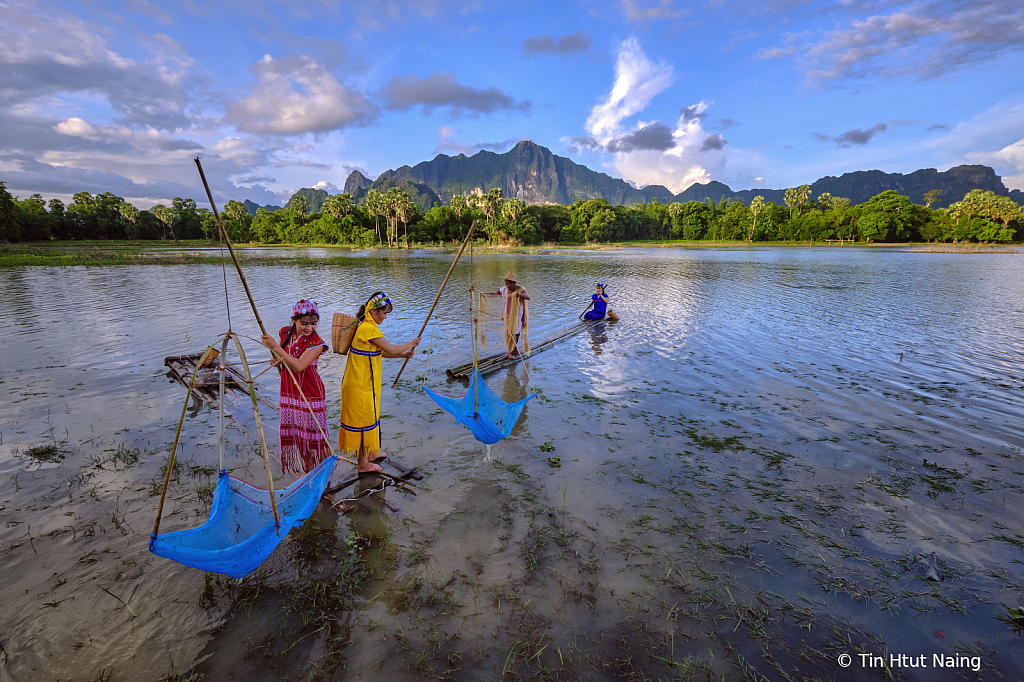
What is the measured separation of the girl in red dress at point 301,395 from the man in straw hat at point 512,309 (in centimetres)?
540

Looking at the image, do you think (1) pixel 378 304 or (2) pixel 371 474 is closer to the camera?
(1) pixel 378 304

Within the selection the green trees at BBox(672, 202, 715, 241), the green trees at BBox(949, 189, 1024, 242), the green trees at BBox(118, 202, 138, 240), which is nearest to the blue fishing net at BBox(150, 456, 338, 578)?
the green trees at BBox(949, 189, 1024, 242)

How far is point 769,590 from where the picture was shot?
12.2ft

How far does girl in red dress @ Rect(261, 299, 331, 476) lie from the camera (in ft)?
14.4

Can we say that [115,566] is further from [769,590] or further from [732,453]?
[732,453]

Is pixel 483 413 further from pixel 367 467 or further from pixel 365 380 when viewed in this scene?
pixel 365 380

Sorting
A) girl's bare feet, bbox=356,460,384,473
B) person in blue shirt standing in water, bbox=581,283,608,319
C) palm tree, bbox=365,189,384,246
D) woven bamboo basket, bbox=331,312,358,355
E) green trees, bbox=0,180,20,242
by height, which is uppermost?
palm tree, bbox=365,189,384,246

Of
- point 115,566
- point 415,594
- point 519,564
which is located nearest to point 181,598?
point 115,566

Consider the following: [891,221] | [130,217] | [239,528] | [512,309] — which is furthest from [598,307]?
[130,217]

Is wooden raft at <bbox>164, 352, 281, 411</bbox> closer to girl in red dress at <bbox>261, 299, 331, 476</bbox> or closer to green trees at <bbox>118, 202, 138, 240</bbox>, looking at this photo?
girl in red dress at <bbox>261, 299, 331, 476</bbox>

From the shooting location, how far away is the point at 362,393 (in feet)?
15.4

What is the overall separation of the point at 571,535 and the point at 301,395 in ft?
10.8

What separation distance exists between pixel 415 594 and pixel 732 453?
16.3ft

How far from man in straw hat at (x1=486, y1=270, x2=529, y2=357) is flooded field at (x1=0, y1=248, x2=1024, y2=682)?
1180mm
